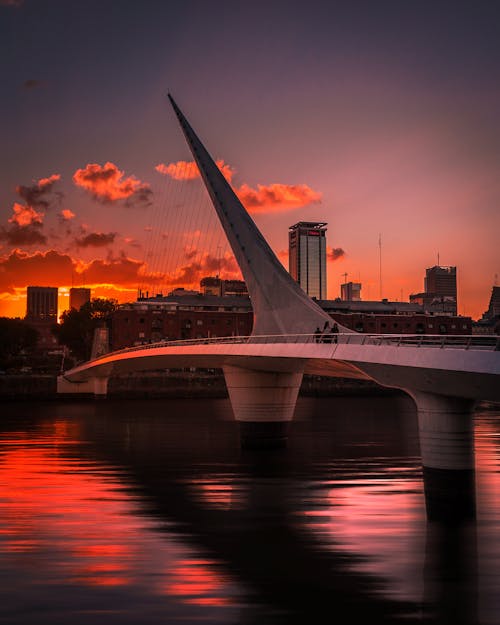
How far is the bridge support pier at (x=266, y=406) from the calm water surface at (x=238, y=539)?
1.12 m

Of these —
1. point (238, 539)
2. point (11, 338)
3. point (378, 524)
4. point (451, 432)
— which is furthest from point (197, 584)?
point (11, 338)

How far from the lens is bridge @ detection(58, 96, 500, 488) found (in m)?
20.8

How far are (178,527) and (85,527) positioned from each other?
2.58 meters

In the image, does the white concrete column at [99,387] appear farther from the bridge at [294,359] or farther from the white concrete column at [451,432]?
the white concrete column at [451,432]

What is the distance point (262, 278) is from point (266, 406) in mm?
8831

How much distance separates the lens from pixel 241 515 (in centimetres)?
2389

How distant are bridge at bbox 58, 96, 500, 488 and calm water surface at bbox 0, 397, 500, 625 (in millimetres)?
2272

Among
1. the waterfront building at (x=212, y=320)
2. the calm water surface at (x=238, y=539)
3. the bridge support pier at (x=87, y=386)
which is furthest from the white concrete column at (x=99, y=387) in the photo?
the calm water surface at (x=238, y=539)

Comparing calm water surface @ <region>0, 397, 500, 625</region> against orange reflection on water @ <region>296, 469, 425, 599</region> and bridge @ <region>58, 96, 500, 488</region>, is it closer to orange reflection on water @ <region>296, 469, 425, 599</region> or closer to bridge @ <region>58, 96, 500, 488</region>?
orange reflection on water @ <region>296, 469, 425, 599</region>

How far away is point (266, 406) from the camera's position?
40281 millimetres

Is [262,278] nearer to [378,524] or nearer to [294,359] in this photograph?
[294,359]

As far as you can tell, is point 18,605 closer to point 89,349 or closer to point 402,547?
point 402,547

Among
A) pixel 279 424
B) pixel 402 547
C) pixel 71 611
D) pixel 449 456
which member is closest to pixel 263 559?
pixel 402 547

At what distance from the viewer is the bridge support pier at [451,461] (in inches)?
883
